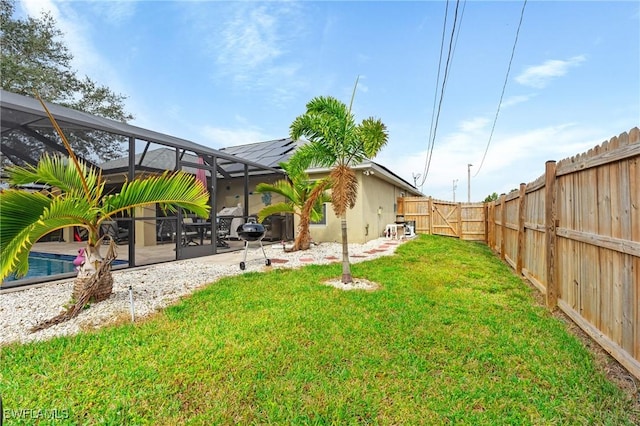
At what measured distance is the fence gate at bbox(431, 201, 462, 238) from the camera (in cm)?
1430

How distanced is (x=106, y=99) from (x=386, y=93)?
16.1 m

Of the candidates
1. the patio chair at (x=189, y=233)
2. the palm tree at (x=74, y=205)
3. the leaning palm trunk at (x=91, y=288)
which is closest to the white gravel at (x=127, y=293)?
the leaning palm trunk at (x=91, y=288)

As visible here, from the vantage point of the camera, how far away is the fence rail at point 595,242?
244 centimetres

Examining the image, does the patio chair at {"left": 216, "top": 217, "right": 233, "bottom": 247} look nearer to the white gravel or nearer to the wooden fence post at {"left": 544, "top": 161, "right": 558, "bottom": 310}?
the white gravel

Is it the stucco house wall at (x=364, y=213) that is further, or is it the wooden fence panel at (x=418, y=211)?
the wooden fence panel at (x=418, y=211)

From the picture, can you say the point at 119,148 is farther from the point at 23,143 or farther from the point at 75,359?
the point at 75,359

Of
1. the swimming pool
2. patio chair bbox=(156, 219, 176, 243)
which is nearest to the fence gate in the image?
patio chair bbox=(156, 219, 176, 243)

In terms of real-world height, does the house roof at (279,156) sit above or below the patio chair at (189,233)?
above

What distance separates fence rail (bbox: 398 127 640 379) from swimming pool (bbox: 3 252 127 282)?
861 cm

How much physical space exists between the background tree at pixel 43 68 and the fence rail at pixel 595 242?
19.7m

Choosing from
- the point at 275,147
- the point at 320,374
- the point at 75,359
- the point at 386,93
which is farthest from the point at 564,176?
the point at 275,147

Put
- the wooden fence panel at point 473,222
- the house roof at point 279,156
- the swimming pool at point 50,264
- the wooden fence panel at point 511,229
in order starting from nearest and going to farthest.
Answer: the swimming pool at point 50,264, the wooden fence panel at point 511,229, the house roof at point 279,156, the wooden fence panel at point 473,222

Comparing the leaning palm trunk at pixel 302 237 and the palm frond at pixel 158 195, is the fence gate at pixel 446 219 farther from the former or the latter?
the palm frond at pixel 158 195

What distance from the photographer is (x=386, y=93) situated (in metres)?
11.7
